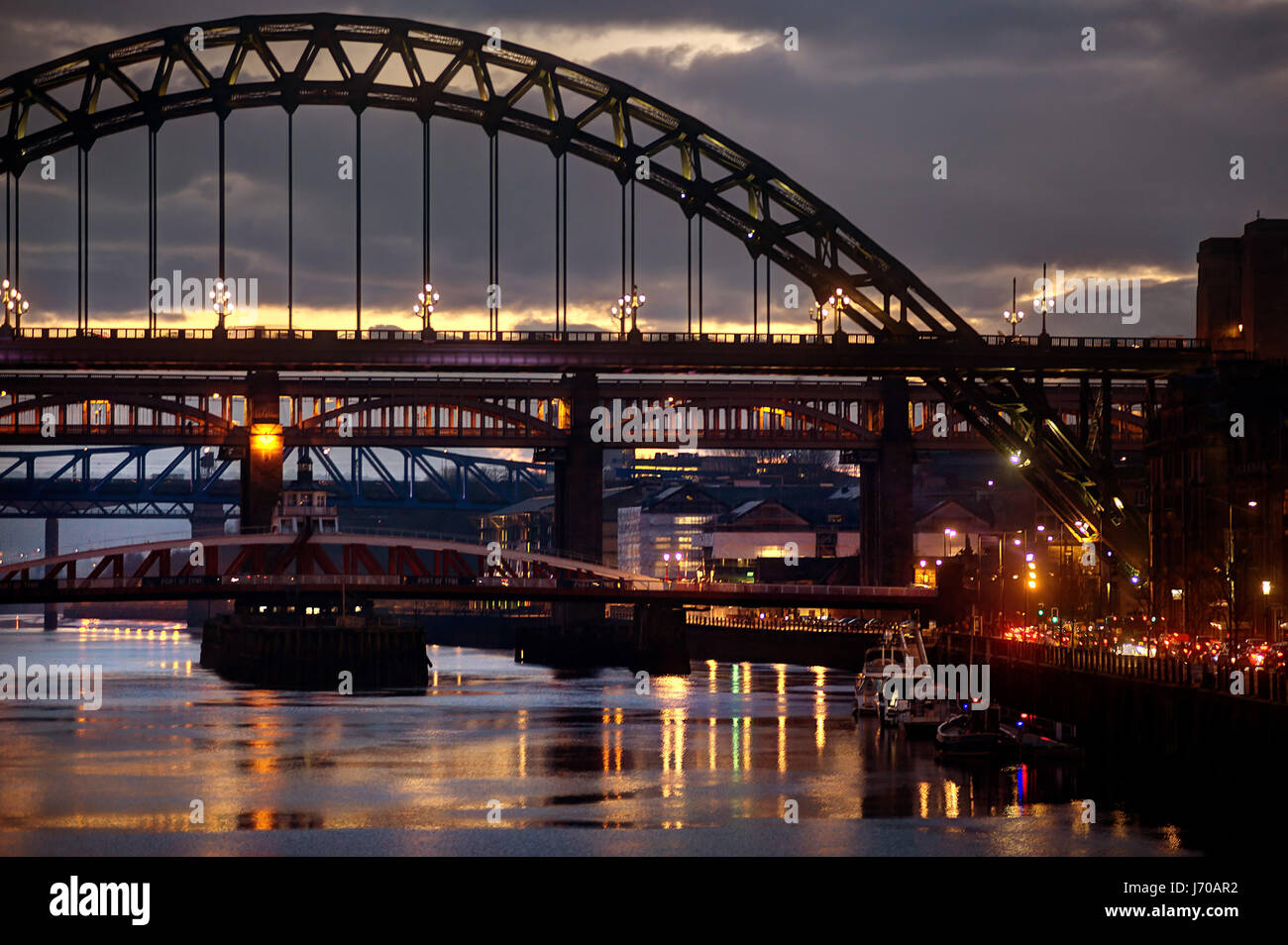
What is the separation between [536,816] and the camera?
6962 cm

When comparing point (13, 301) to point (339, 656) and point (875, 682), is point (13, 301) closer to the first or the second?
point (339, 656)

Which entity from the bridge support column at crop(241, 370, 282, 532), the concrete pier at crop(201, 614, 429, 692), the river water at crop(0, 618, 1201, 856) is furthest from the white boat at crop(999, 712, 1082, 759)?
the bridge support column at crop(241, 370, 282, 532)

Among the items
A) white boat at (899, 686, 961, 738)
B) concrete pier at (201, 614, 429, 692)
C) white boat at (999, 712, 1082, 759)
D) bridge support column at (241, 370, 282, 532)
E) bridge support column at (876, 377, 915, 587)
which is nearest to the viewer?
white boat at (999, 712, 1082, 759)

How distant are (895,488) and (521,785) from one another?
82890 millimetres

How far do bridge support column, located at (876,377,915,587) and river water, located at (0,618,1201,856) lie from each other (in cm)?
3577

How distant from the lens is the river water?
64188mm

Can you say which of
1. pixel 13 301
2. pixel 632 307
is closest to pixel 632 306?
pixel 632 307

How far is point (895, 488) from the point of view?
157 meters

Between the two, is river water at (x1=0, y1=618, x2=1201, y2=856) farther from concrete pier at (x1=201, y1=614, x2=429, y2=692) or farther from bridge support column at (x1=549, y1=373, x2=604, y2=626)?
bridge support column at (x1=549, y1=373, x2=604, y2=626)

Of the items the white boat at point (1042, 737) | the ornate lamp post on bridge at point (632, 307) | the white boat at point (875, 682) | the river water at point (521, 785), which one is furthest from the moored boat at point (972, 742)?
the ornate lamp post on bridge at point (632, 307)

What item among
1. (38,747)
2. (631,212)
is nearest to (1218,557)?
(631,212)

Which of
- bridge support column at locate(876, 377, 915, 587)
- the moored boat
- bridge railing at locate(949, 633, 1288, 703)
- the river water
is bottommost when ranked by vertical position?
the river water

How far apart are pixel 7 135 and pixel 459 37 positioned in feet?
78.6

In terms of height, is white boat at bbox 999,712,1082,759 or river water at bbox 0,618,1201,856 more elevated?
white boat at bbox 999,712,1082,759
